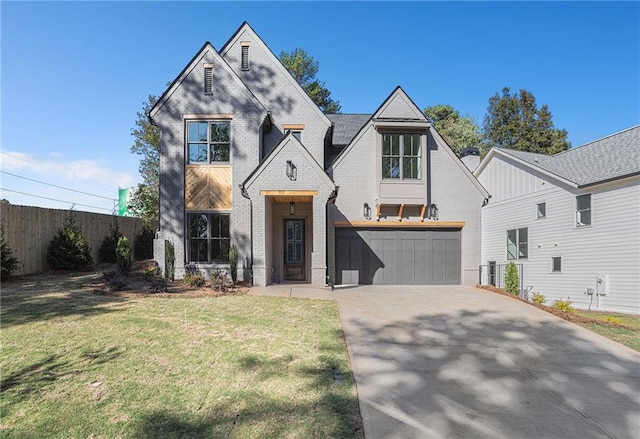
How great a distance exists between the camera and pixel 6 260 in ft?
36.0

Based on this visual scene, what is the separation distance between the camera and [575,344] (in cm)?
620

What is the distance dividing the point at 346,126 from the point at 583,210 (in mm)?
9955

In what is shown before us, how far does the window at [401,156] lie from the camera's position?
525 inches

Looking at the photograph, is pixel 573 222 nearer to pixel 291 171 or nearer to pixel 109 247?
pixel 291 171

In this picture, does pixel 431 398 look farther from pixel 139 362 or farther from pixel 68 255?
pixel 68 255

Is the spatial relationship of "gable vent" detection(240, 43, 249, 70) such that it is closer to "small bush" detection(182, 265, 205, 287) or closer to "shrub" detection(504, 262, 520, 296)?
"small bush" detection(182, 265, 205, 287)

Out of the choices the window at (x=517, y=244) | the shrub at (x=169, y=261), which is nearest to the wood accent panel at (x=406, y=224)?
the window at (x=517, y=244)

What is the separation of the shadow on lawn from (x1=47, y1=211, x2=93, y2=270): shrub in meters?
2.34

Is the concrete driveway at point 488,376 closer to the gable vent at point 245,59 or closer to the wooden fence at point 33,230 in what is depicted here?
the gable vent at point 245,59

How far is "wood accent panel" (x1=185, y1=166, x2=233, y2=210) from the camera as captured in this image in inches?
498

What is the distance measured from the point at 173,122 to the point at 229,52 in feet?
13.0

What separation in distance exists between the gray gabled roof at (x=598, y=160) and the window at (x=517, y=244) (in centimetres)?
288

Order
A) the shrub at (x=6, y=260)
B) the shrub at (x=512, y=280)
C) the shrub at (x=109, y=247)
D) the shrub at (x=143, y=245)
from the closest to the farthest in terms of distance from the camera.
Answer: the shrub at (x=6, y=260)
the shrub at (x=512, y=280)
the shrub at (x=109, y=247)
the shrub at (x=143, y=245)

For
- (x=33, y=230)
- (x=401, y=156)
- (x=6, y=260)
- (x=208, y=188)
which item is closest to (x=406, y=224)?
(x=401, y=156)
